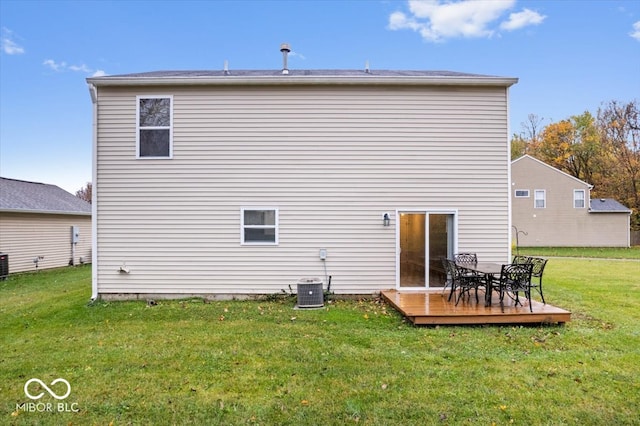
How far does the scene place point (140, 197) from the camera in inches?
315

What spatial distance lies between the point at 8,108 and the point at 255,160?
17418mm

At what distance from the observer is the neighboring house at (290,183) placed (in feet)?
26.1

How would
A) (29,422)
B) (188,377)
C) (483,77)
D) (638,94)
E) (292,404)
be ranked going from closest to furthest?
1. (29,422)
2. (292,404)
3. (188,377)
4. (483,77)
5. (638,94)

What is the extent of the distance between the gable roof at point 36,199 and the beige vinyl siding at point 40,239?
1.12 ft

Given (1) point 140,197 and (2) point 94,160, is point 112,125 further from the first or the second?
(1) point 140,197

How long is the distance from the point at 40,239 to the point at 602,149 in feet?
126

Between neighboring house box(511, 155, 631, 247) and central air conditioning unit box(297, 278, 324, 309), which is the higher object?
neighboring house box(511, 155, 631, 247)

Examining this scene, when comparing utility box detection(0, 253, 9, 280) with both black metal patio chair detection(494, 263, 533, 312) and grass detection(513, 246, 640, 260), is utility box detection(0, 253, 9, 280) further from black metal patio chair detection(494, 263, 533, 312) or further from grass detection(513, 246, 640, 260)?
grass detection(513, 246, 640, 260)

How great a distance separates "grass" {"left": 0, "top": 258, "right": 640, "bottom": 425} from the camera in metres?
3.26

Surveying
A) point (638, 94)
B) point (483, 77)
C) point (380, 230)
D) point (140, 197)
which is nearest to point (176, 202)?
point (140, 197)

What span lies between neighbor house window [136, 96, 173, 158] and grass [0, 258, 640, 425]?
351 centimetres

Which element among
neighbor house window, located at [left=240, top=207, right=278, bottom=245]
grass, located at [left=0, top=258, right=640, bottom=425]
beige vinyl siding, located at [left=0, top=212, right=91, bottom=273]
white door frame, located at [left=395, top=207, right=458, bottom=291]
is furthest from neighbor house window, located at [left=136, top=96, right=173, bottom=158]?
beige vinyl siding, located at [left=0, top=212, right=91, bottom=273]

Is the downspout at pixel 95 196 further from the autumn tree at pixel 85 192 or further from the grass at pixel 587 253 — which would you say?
the autumn tree at pixel 85 192

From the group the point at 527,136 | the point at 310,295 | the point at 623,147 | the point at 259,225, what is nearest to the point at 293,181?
the point at 259,225
